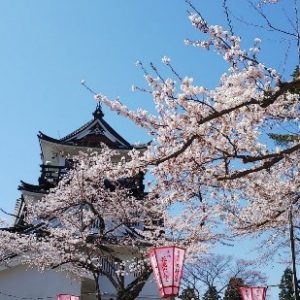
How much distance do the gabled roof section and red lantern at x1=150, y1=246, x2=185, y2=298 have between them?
1752cm

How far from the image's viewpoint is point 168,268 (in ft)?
24.4

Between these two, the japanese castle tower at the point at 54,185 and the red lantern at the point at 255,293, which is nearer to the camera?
the red lantern at the point at 255,293

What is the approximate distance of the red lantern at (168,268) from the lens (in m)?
7.38

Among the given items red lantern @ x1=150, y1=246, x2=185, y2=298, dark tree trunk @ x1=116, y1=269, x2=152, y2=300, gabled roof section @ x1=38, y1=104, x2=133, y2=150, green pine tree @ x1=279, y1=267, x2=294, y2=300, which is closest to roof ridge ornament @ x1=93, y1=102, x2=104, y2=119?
gabled roof section @ x1=38, y1=104, x2=133, y2=150

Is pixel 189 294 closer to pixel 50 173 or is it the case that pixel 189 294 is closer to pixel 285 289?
pixel 50 173

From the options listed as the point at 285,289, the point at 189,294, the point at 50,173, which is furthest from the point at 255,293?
the point at 285,289

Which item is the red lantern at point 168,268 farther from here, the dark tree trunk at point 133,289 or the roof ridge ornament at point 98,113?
the roof ridge ornament at point 98,113

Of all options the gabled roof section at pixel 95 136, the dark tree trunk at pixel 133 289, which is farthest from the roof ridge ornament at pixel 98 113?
the dark tree trunk at pixel 133 289

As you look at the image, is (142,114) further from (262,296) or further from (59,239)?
(59,239)

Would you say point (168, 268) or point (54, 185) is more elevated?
point (54, 185)

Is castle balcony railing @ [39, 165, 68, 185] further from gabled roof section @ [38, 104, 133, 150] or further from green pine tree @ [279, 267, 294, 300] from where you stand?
green pine tree @ [279, 267, 294, 300]

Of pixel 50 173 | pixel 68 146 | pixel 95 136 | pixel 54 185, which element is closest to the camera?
pixel 54 185

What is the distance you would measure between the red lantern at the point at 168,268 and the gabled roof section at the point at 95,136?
17.5m

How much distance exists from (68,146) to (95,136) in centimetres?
174
